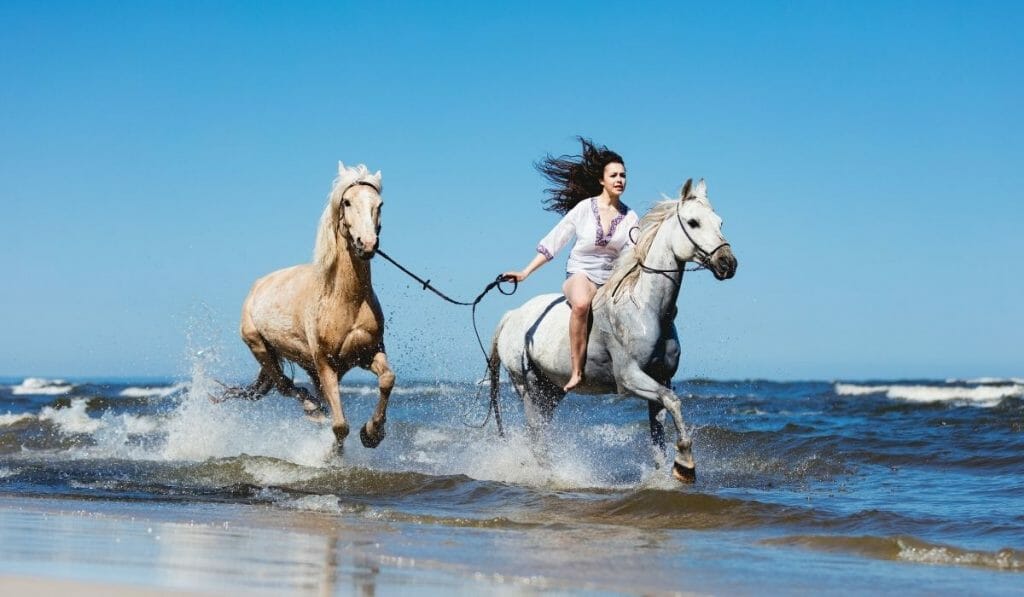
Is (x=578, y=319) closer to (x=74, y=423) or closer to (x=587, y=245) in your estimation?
(x=587, y=245)

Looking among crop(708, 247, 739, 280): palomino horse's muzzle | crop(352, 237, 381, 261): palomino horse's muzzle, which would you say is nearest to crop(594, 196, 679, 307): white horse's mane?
crop(708, 247, 739, 280): palomino horse's muzzle

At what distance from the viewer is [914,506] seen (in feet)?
28.3

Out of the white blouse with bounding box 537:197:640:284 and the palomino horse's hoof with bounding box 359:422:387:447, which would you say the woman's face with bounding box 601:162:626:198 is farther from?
the palomino horse's hoof with bounding box 359:422:387:447

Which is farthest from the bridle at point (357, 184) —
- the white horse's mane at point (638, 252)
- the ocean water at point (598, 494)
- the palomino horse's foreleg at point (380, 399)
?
the ocean water at point (598, 494)

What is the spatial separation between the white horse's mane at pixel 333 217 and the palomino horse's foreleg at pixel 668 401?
96.2 inches

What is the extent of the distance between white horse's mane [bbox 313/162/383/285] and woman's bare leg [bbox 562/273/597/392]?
174cm

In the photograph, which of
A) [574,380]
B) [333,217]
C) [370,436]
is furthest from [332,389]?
[574,380]

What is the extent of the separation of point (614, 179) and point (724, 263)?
1.73 metres

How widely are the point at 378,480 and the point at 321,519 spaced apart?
2329 millimetres

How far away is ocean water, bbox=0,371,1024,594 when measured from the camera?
18.8 ft

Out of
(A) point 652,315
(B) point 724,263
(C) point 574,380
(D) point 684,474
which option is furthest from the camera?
(C) point 574,380

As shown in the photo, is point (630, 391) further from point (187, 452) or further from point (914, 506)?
point (187, 452)

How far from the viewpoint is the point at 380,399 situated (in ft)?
30.9

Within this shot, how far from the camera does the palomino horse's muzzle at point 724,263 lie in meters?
7.83
